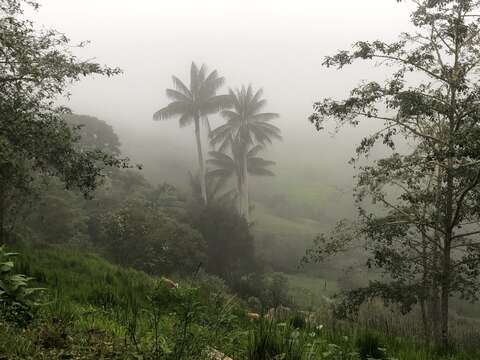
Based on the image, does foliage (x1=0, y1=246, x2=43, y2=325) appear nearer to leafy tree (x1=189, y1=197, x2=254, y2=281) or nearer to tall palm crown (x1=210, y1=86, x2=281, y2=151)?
leafy tree (x1=189, y1=197, x2=254, y2=281)

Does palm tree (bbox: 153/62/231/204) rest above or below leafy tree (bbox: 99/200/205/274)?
above

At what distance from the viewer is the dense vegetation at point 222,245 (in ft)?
12.5

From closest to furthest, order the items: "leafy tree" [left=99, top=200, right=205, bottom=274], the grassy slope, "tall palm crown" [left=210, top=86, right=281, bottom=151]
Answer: the grassy slope, "leafy tree" [left=99, top=200, right=205, bottom=274], "tall palm crown" [left=210, top=86, right=281, bottom=151]

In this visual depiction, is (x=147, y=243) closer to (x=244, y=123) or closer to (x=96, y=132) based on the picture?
(x=96, y=132)

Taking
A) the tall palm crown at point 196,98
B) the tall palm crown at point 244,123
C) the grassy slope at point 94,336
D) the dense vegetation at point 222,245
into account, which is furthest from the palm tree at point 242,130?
the grassy slope at point 94,336

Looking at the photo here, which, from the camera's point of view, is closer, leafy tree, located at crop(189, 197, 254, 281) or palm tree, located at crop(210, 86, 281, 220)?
leafy tree, located at crop(189, 197, 254, 281)

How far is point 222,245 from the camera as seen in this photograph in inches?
1217

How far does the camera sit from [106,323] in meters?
4.47

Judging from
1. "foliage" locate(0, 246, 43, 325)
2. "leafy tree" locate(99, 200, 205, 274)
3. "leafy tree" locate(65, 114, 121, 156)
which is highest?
"leafy tree" locate(65, 114, 121, 156)

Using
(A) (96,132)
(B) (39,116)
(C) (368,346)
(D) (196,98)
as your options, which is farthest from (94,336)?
(D) (196,98)

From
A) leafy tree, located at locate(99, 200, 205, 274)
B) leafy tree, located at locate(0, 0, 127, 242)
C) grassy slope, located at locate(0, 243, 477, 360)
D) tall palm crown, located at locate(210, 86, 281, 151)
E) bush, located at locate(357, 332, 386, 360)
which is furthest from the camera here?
tall palm crown, located at locate(210, 86, 281, 151)

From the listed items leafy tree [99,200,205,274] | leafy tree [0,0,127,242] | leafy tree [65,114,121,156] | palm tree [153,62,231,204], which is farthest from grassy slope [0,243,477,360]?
palm tree [153,62,231,204]

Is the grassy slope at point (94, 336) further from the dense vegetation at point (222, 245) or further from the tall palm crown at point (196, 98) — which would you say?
the tall palm crown at point (196, 98)

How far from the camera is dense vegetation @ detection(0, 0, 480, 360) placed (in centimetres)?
381
